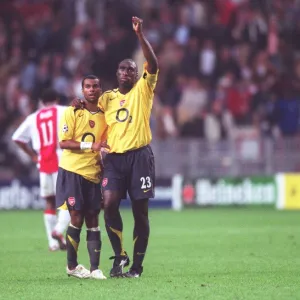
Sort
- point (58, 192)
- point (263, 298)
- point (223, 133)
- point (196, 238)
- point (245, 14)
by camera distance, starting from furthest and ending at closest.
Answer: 1. point (245, 14)
2. point (223, 133)
3. point (196, 238)
4. point (58, 192)
5. point (263, 298)

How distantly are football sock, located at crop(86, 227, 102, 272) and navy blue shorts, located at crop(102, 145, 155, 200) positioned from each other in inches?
21.8

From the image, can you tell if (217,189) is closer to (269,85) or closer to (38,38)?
(269,85)

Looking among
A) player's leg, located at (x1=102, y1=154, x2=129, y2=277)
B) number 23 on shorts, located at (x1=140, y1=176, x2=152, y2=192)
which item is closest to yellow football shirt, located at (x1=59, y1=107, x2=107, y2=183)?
player's leg, located at (x1=102, y1=154, x2=129, y2=277)

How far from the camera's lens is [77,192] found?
37.0 feet

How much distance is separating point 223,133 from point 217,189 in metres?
1.33

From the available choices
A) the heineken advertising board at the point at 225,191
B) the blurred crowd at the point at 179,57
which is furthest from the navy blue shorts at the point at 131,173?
the heineken advertising board at the point at 225,191

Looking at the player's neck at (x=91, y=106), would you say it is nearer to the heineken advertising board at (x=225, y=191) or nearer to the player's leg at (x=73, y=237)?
A: the player's leg at (x=73, y=237)

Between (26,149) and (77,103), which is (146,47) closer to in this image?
(77,103)

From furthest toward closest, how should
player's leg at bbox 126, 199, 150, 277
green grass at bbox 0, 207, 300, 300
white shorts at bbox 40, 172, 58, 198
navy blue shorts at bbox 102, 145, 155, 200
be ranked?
white shorts at bbox 40, 172, 58, 198 < player's leg at bbox 126, 199, 150, 277 < navy blue shorts at bbox 102, 145, 155, 200 < green grass at bbox 0, 207, 300, 300

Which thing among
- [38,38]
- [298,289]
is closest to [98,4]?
[38,38]

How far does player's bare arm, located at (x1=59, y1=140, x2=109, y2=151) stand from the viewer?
36.2ft

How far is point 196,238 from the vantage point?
16609 mm

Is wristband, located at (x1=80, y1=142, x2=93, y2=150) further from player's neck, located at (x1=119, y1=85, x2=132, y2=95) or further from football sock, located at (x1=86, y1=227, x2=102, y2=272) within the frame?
football sock, located at (x1=86, y1=227, x2=102, y2=272)

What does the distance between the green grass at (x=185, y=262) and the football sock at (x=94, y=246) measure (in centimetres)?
28
